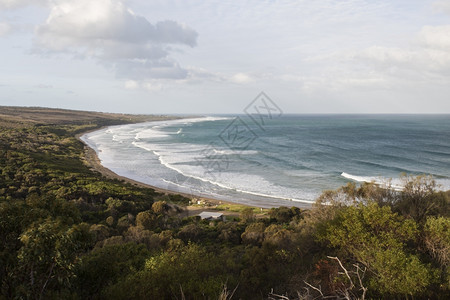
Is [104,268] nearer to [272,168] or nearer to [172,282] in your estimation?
[172,282]

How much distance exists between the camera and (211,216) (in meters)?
28.2

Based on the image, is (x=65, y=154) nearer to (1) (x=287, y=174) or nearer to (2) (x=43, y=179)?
(2) (x=43, y=179)

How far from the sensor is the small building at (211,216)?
2756 cm

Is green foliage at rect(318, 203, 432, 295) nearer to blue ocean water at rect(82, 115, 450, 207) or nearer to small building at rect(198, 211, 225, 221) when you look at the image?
small building at rect(198, 211, 225, 221)

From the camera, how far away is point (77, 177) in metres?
38.6

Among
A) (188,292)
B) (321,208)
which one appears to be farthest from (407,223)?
(188,292)

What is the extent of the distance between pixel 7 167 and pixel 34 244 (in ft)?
125

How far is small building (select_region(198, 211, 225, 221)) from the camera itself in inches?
1085

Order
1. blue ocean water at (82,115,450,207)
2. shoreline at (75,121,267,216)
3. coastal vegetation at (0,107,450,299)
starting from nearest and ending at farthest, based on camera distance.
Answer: coastal vegetation at (0,107,450,299)
shoreline at (75,121,267,216)
blue ocean water at (82,115,450,207)

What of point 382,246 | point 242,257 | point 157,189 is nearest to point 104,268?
point 242,257

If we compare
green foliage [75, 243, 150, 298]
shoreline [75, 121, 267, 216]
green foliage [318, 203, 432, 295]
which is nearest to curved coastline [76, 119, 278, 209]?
shoreline [75, 121, 267, 216]

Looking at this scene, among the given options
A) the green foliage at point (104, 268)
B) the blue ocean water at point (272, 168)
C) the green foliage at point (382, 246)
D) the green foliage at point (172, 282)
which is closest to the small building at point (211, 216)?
the blue ocean water at point (272, 168)

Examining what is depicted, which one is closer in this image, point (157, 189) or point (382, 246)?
point (382, 246)

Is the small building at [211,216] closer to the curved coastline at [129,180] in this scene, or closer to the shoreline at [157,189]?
the shoreline at [157,189]
